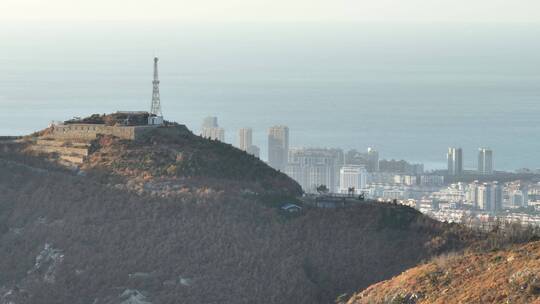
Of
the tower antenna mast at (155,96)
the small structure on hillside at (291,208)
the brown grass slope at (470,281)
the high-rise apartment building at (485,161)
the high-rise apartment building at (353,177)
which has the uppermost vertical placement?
the high-rise apartment building at (485,161)

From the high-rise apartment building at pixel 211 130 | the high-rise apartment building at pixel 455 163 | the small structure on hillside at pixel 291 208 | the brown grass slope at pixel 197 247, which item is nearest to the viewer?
the brown grass slope at pixel 197 247

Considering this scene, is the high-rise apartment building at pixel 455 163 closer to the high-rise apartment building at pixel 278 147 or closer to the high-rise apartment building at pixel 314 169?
the high-rise apartment building at pixel 314 169

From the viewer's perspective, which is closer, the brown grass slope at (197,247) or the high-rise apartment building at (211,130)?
the brown grass slope at (197,247)

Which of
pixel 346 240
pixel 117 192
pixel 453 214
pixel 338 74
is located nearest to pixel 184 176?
pixel 117 192

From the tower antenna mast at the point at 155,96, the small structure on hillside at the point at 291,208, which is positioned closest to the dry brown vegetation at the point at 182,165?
the small structure on hillside at the point at 291,208

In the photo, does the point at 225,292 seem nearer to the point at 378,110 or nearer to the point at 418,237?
the point at 418,237

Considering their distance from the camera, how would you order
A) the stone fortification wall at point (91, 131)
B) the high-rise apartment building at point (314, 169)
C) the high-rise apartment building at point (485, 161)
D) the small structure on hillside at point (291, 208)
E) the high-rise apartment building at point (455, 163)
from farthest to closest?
the high-rise apartment building at point (485, 161) → the high-rise apartment building at point (455, 163) → the high-rise apartment building at point (314, 169) → the stone fortification wall at point (91, 131) → the small structure on hillside at point (291, 208)

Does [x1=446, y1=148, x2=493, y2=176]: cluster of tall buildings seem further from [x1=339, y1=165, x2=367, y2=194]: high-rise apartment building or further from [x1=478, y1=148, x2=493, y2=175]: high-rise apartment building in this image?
[x1=339, y1=165, x2=367, y2=194]: high-rise apartment building

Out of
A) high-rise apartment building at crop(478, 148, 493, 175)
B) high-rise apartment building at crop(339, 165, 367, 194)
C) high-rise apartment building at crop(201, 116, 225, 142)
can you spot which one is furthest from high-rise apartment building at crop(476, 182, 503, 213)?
high-rise apartment building at crop(201, 116, 225, 142)
